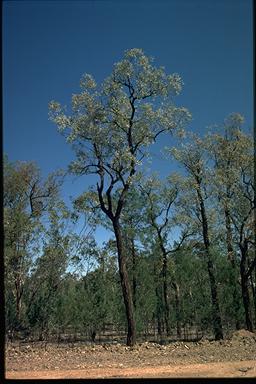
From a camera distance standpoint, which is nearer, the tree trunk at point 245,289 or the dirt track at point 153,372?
the dirt track at point 153,372

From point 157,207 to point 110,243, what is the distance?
3.36m

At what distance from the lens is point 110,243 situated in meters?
24.7

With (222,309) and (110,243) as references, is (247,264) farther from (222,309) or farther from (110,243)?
(110,243)

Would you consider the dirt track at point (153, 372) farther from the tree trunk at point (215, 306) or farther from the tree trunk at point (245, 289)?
the tree trunk at point (245, 289)

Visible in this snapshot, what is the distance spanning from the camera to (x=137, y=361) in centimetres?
1309

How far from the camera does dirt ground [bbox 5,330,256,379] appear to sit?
1059cm

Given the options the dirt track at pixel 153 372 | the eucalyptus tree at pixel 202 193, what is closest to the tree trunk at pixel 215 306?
the eucalyptus tree at pixel 202 193

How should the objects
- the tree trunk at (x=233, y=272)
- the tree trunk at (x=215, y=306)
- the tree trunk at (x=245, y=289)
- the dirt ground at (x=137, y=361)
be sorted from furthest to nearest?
the tree trunk at (x=233, y=272) < the tree trunk at (x=245, y=289) < the tree trunk at (x=215, y=306) < the dirt ground at (x=137, y=361)

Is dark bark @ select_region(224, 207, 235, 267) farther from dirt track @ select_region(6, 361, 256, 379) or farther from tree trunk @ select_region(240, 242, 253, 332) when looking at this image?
dirt track @ select_region(6, 361, 256, 379)

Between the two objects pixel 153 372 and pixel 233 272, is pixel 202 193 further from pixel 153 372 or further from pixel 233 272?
pixel 153 372

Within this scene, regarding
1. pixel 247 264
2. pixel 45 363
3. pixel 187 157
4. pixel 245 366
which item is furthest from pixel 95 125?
pixel 247 264

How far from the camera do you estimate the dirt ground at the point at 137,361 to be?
34.7 feet

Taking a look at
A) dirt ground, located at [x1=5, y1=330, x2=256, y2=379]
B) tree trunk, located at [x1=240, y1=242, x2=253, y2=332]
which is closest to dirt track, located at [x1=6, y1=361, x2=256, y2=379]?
dirt ground, located at [x1=5, y1=330, x2=256, y2=379]

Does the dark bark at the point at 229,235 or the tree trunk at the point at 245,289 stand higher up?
the dark bark at the point at 229,235
